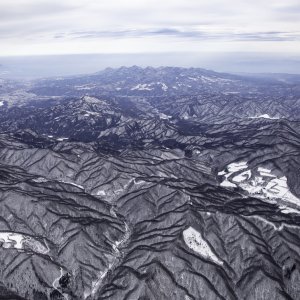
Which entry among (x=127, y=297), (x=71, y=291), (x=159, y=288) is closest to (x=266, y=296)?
(x=159, y=288)

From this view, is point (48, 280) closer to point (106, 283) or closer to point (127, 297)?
point (106, 283)

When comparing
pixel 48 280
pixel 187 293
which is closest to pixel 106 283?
pixel 48 280

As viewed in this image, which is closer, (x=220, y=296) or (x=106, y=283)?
(x=220, y=296)

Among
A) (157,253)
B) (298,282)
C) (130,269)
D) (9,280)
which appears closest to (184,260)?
(157,253)

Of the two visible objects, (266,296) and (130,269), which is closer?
(266,296)

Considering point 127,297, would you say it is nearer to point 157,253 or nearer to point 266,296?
point 157,253

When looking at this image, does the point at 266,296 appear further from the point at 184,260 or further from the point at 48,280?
the point at 48,280

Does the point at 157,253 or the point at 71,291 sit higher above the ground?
the point at 157,253
